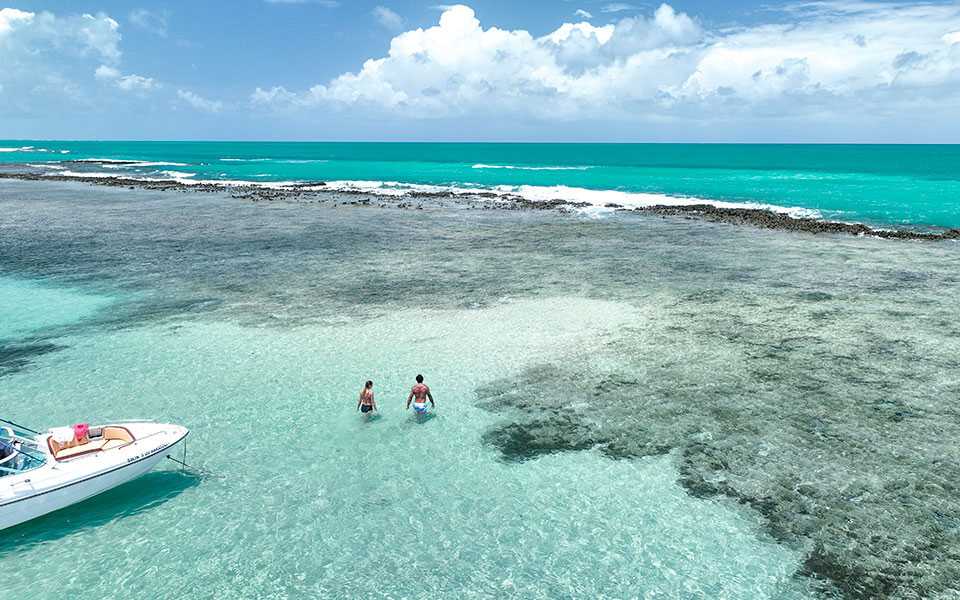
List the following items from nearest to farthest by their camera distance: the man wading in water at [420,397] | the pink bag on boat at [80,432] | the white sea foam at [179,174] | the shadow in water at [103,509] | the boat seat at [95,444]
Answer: the shadow in water at [103,509] < the boat seat at [95,444] < the pink bag on boat at [80,432] < the man wading in water at [420,397] < the white sea foam at [179,174]

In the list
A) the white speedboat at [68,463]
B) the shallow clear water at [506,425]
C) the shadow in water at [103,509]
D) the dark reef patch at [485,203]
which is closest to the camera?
the shallow clear water at [506,425]

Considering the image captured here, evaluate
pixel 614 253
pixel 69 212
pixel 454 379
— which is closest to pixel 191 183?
pixel 69 212

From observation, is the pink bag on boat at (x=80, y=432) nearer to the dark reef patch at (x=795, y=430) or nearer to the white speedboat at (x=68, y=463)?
the white speedboat at (x=68, y=463)

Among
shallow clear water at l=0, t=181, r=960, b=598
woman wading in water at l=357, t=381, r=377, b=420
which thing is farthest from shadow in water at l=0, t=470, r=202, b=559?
woman wading in water at l=357, t=381, r=377, b=420

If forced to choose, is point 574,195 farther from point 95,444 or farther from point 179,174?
point 179,174

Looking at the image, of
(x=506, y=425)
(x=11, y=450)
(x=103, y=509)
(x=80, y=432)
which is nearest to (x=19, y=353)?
(x=80, y=432)

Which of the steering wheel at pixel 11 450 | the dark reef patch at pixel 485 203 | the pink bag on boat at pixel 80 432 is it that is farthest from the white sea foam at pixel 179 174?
the steering wheel at pixel 11 450

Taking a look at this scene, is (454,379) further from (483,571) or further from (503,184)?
(503,184)

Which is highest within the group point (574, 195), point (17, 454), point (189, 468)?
point (574, 195)
